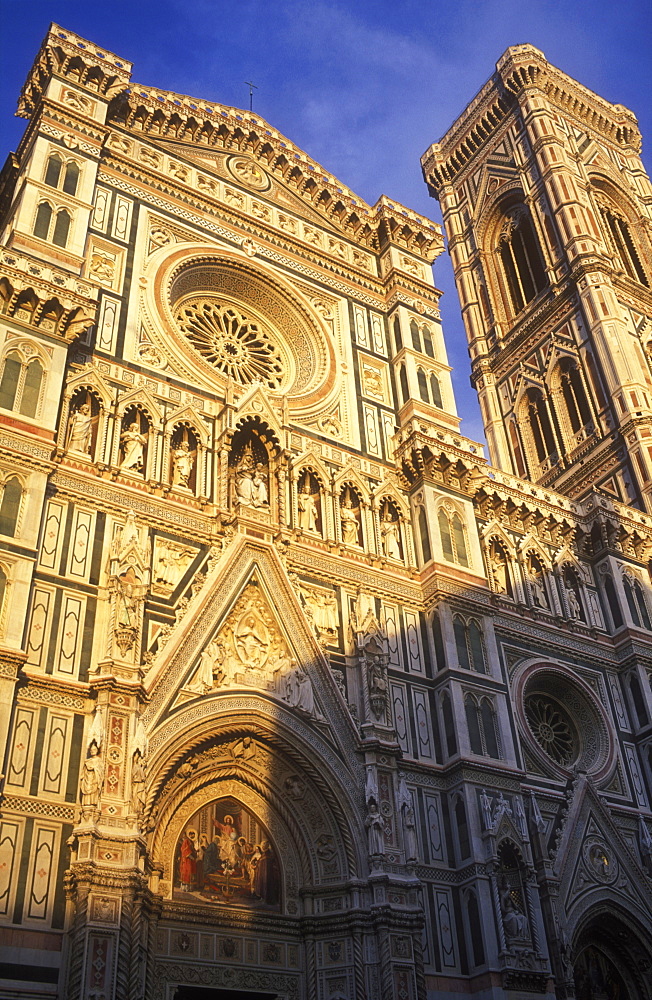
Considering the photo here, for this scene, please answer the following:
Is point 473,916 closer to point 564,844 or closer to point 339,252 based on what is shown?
point 564,844

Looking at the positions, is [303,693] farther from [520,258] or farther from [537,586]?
[520,258]

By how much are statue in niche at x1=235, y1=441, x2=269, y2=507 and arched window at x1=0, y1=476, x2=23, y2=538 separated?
373cm

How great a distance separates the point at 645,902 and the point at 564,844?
1755 millimetres

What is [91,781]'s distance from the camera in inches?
488

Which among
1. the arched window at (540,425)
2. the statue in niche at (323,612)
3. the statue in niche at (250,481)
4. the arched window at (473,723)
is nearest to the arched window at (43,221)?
the statue in niche at (250,481)

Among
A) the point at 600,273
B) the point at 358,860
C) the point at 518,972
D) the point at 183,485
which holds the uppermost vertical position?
the point at 600,273

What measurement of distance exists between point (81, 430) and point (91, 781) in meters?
5.62

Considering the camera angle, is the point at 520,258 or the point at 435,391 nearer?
the point at 435,391

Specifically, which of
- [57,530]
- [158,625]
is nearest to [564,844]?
[158,625]

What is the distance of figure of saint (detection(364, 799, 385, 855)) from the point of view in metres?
14.3

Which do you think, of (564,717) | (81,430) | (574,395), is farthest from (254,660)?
(574,395)

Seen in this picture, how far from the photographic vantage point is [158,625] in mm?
14500

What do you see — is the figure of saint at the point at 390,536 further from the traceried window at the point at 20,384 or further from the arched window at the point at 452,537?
the traceried window at the point at 20,384

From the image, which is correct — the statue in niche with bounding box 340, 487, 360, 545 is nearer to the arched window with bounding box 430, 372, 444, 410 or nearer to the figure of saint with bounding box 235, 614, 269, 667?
the figure of saint with bounding box 235, 614, 269, 667
